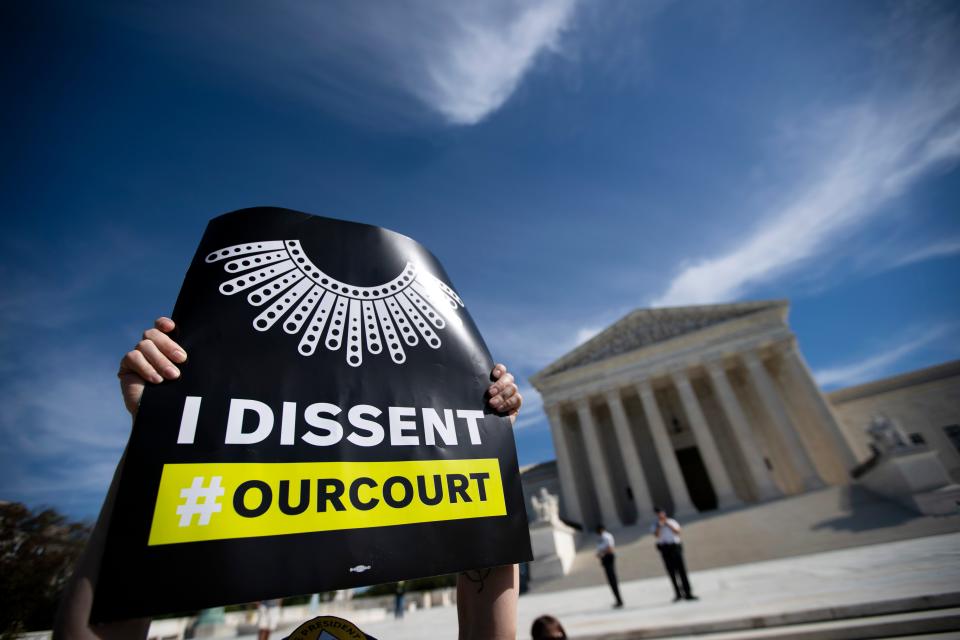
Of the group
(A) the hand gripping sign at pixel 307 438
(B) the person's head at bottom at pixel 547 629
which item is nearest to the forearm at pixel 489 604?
(A) the hand gripping sign at pixel 307 438

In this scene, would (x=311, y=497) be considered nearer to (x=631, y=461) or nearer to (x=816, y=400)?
(x=631, y=461)

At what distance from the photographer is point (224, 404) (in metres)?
1.34

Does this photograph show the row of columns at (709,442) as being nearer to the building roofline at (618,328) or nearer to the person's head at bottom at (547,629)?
the building roofline at (618,328)

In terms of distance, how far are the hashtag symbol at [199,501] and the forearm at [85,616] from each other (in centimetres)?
18

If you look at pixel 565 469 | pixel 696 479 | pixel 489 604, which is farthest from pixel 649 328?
pixel 489 604

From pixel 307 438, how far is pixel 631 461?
27699mm

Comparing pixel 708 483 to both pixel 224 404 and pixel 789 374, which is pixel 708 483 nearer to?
pixel 789 374

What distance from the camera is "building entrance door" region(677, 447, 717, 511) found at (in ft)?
93.4

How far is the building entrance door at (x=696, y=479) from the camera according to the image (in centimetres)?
2847

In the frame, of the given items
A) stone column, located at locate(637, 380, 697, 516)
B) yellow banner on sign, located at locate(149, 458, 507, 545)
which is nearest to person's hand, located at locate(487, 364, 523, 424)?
yellow banner on sign, located at locate(149, 458, 507, 545)

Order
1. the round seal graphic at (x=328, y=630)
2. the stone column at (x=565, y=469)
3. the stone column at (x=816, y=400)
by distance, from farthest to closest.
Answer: the stone column at (x=565, y=469) < the stone column at (x=816, y=400) < the round seal graphic at (x=328, y=630)

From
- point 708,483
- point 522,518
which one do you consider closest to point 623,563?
point 708,483

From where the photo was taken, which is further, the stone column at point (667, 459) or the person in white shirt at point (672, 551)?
the stone column at point (667, 459)

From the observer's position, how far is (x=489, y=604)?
1.54m
